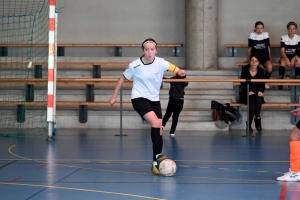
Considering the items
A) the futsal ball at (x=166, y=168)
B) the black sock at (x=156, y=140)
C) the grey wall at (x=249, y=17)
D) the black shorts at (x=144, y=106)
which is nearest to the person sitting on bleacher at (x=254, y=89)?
the grey wall at (x=249, y=17)

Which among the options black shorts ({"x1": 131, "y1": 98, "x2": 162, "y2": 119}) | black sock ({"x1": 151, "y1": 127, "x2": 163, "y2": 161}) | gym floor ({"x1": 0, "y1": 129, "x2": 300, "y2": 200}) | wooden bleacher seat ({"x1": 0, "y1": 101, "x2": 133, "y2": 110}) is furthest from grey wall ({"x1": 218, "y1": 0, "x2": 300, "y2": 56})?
black sock ({"x1": 151, "y1": 127, "x2": 163, "y2": 161})

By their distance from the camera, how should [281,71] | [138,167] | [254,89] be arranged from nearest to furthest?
[138,167] → [254,89] → [281,71]

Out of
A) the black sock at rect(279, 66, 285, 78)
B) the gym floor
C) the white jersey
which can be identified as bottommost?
the gym floor

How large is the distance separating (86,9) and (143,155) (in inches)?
348

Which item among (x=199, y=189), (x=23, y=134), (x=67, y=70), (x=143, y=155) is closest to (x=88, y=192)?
(x=199, y=189)

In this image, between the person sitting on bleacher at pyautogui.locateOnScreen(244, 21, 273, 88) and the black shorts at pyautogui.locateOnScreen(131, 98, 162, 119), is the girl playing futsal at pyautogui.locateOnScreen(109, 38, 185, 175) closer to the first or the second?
the black shorts at pyautogui.locateOnScreen(131, 98, 162, 119)

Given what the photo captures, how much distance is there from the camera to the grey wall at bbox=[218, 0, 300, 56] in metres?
17.0

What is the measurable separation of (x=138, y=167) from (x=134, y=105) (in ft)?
3.20

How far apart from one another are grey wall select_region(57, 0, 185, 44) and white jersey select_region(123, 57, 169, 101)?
9.74 meters

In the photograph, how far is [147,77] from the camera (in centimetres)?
754

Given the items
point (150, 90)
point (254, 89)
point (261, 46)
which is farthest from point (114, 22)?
point (150, 90)

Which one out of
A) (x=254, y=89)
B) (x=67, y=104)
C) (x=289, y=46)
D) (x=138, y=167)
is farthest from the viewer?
(x=289, y=46)

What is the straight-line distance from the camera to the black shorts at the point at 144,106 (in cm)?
753

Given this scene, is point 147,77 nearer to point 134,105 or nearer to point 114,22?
point 134,105
